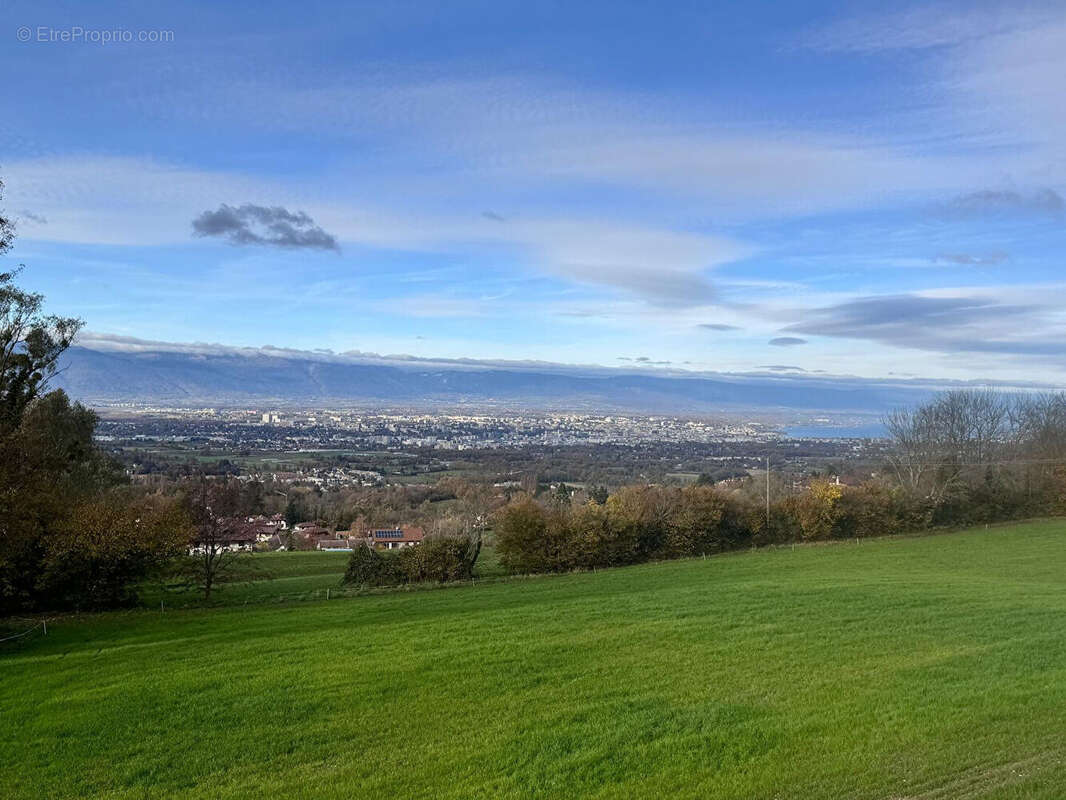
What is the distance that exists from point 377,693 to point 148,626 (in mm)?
11037

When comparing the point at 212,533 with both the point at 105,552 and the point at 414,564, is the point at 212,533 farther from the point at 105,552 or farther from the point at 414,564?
the point at 414,564

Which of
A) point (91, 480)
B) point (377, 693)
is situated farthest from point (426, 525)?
point (377, 693)

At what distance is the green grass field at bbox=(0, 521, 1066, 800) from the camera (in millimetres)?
8500

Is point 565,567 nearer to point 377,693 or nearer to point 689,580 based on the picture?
point 689,580

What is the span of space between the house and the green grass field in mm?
20440

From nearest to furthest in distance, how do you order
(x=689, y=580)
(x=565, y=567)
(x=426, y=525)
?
1. (x=689, y=580)
2. (x=565, y=567)
3. (x=426, y=525)

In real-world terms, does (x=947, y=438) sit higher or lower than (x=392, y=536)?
higher

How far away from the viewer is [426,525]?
145 feet

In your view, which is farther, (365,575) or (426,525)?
(426,525)

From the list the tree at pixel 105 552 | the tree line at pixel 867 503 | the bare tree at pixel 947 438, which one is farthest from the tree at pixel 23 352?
the bare tree at pixel 947 438

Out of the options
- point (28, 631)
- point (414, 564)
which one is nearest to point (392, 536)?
point (414, 564)

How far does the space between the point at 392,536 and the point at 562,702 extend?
112 ft

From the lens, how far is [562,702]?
11227 mm

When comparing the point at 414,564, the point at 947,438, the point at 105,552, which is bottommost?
the point at 414,564
